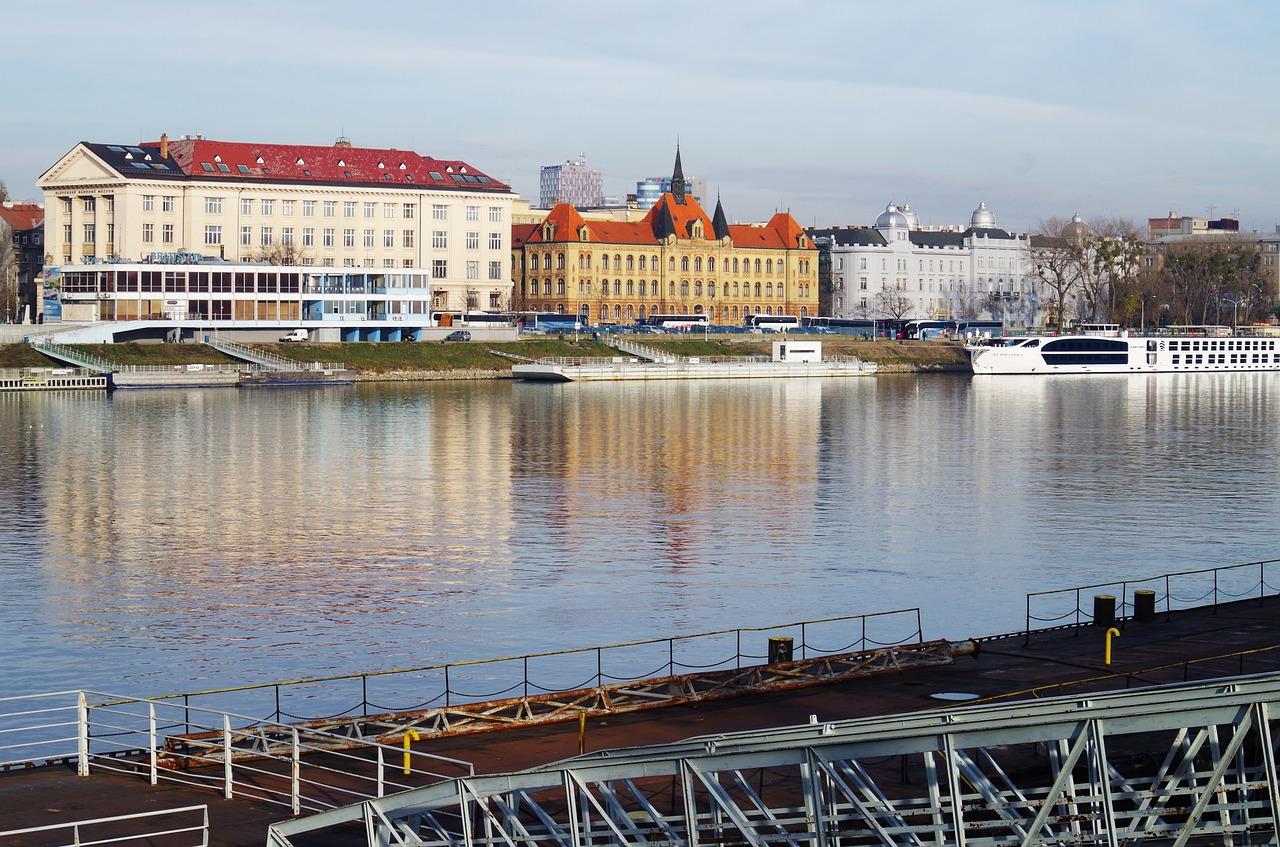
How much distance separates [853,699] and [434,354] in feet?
380

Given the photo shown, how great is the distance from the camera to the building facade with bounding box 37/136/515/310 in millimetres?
151000

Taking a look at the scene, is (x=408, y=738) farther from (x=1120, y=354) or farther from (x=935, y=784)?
(x=1120, y=354)

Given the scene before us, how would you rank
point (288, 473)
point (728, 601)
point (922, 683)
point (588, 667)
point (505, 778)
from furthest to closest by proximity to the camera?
1. point (288, 473)
2. point (728, 601)
3. point (588, 667)
4. point (922, 683)
5. point (505, 778)

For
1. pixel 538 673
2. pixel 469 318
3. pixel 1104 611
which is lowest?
pixel 538 673

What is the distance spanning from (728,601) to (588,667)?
8361mm

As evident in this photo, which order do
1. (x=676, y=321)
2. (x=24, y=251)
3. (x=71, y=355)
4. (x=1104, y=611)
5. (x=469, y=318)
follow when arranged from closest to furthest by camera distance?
1. (x=1104, y=611)
2. (x=71, y=355)
3. (x=469, y=318)
4. (x=24, y=251)
5. (x=676, y=321)

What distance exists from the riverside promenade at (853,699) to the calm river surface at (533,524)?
560 cm

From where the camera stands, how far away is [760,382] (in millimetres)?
151250

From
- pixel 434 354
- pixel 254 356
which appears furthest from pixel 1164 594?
pixel 434 354

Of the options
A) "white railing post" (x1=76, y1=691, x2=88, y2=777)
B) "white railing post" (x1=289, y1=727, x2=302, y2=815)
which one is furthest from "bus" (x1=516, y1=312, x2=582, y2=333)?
"white railing post" (x1=289, y1=727, x2=302, y2=815)

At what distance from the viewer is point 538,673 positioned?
117 ft

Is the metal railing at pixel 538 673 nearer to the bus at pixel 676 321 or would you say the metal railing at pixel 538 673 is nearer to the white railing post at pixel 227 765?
the white railing post at pixel 227 765

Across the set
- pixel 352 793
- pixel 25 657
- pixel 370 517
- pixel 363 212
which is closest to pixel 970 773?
pixel 352 793

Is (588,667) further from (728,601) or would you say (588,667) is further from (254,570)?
(254,570)
